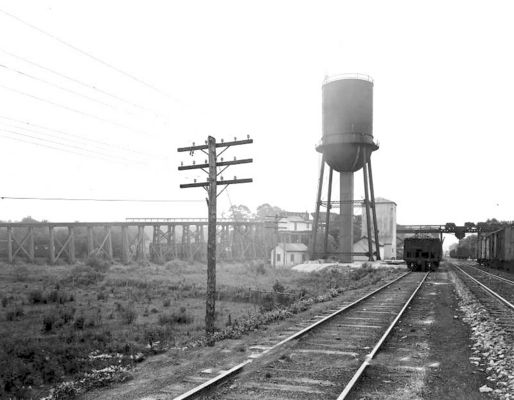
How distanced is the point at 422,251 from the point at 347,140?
39.9 ft

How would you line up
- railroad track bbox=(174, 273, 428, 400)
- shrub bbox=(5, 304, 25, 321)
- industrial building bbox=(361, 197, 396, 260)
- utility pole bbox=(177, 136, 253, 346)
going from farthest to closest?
industrial building bbox=(361, 197, 396, 260) < shrub bbox=(5, 304, 25, 321) < utility pole bbox=(177, 136, 253, 346) < railroad track bbox=(174, 273, 428, 400)

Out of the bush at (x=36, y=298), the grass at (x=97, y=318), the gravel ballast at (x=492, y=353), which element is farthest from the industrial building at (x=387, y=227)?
the gravel ballast at (x=492, y=353)

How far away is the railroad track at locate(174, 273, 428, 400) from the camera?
5.80 m

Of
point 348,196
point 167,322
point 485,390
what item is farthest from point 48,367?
point 348,196

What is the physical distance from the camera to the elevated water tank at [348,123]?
3972cm

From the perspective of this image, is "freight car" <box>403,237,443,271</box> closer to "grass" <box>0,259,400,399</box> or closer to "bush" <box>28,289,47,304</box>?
"grass" <box>0,259,400,399</box>

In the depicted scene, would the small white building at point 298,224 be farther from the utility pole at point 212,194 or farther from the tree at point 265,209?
the utility pole at point 212,194

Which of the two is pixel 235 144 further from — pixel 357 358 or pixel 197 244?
pixel 197 244

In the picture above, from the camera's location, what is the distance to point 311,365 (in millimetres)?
7109

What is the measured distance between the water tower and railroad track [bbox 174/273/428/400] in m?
29.7

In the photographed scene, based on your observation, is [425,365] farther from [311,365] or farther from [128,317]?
[128,317]

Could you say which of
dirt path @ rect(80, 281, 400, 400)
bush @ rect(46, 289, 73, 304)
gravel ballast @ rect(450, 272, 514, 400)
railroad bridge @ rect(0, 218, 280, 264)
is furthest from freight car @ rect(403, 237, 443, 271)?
dirt path @ rect(80, 281, 400, 400)

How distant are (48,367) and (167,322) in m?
6.54

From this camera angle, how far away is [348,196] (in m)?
41.4
